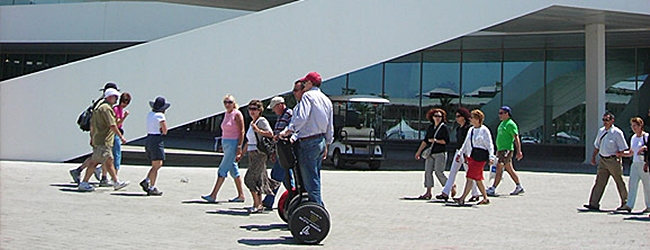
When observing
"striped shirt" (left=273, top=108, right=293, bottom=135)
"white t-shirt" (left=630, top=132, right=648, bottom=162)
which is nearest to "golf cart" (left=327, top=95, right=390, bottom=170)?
"white t-shirt" (left=630, top=132, right=648, bottom=162)

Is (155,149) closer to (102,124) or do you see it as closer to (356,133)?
(102,124)

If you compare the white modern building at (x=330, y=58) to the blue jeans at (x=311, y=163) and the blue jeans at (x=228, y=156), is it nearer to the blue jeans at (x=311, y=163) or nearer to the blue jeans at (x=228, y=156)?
the blue jeans at (x=228, y=156)

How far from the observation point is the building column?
19000 mm

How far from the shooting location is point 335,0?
1468 cm

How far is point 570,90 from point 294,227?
2266 cm

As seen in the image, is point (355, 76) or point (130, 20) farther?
point (355, 76)

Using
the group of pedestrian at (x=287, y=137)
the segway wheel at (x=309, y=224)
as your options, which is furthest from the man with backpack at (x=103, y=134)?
the segway wheel at (x=309, y=224)

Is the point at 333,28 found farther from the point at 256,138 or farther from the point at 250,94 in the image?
the point at 256,138

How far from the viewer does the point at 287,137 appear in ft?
20.8

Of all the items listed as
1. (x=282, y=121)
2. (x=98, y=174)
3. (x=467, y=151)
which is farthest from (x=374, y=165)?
(x=282, y=121)

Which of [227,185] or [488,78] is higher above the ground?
[488,78]

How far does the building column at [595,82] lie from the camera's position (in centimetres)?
1900

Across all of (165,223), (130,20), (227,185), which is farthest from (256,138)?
(130,20)

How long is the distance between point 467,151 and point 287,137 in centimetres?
434
